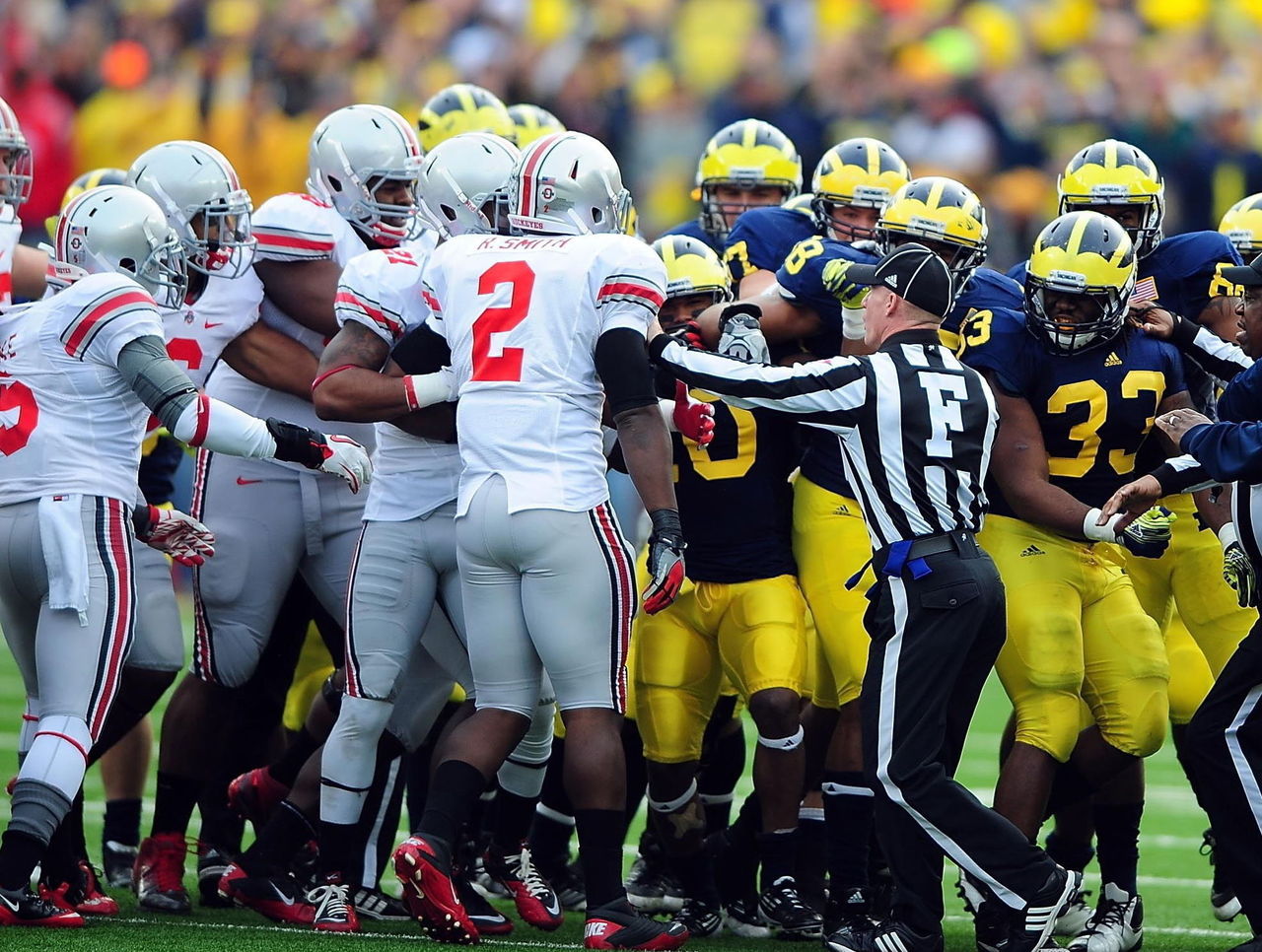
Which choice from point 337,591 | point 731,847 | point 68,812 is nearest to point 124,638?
point 68,812

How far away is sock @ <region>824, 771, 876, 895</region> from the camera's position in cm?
520

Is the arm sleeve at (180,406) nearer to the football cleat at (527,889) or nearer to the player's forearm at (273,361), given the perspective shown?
the player's forearm at (273,361)

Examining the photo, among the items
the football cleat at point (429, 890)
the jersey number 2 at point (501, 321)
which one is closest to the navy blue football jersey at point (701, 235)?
the jersey number 2 at point (501, 321)

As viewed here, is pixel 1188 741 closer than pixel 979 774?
Yes

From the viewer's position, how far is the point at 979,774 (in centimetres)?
867

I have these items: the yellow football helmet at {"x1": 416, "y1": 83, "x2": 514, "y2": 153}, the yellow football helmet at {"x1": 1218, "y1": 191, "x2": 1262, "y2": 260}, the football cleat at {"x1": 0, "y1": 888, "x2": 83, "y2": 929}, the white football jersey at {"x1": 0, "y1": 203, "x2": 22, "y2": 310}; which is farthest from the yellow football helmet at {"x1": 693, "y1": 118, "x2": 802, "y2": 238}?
the football cleat at {"x1": 0, "y1": 888, "x2": 83, "y2": 929}

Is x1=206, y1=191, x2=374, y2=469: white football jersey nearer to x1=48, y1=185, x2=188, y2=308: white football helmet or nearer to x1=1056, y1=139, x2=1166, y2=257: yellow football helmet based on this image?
x1=48, y1=185, x2=188, y2=308: white football helmet

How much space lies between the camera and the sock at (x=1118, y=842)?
550 cm

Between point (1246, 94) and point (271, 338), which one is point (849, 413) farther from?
point (1246, 94)

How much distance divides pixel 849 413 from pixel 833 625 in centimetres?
95

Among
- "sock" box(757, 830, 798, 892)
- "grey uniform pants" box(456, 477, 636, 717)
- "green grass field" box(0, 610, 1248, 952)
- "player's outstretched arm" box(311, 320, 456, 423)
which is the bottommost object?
"green grass field" box(0, 610, 1248, 952)

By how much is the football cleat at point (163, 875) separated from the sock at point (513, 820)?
89cm

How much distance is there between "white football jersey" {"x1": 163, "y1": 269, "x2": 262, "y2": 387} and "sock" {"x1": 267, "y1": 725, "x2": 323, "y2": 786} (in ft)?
3.59

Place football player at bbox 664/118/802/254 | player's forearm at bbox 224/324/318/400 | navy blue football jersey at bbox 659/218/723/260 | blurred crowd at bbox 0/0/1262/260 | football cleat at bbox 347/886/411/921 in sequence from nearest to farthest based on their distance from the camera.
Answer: football cleat at bbox 347/886/411/921 → player's forearm at bbox 224/324/318/400 → navy blue football jersey at bbox 659/218/723/260 → football player at bbox 664/118/802/254 → blurred crowd at bbox 0/0/1262/260
